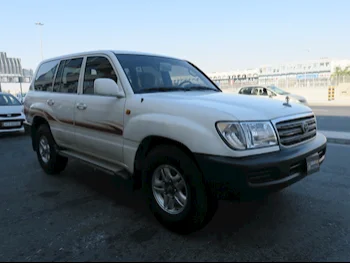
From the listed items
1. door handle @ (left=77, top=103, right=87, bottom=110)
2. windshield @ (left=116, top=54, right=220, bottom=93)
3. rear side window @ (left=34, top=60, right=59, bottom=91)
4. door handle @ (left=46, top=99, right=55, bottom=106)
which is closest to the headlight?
windshield @ (left=116, top=54, right=220, bottom=93)

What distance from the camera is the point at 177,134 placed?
9.16ft

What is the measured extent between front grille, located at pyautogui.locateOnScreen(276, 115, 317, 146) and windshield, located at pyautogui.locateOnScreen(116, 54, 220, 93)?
1418mm

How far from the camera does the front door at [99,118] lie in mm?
3520

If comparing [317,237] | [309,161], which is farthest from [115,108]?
[317,237]

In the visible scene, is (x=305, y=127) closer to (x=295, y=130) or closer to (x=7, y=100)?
(x=295, y=130)

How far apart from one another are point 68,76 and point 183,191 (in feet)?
8.96

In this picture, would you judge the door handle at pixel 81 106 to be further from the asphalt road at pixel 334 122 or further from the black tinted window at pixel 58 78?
the asphalt road at pixel 334 122

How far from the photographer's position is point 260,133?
263 centimetres

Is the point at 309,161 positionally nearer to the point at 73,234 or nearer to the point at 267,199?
the point at 267,199

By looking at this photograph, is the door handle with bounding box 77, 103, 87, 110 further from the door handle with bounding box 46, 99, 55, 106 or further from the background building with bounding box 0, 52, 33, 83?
the background building with bounding box 0, 52, 33, 83

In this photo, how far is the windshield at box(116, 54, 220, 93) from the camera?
364 cm

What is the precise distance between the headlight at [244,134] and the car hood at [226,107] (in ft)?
0.24

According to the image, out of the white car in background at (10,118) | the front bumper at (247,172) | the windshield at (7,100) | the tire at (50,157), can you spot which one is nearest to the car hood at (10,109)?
the white car in background at (10,118)

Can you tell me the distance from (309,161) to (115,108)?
2.15m
